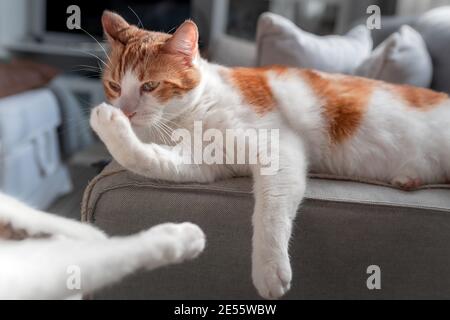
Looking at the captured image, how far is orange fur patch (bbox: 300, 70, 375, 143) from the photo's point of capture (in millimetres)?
1134

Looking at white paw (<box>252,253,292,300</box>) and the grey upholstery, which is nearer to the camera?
white paw (<box>252,253,292,300</box>)

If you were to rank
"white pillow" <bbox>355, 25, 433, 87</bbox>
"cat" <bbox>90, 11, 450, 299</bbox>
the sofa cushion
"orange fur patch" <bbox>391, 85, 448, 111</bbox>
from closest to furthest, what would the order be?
1. "cat" <bbox>90, 11, 450, 299</bbox>
2. "orange fur patch" <bbox>391, 85, 448, 111</bbox>
3. "white pillow" <bbox>355, 25, 433, 87</bbox>
4. the sofa cushion

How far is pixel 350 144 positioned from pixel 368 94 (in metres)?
0.14

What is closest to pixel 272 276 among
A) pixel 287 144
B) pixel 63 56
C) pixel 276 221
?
pixel 276 221

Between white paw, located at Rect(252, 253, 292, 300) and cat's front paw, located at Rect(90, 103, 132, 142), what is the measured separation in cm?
34

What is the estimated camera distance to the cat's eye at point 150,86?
1.01 meters

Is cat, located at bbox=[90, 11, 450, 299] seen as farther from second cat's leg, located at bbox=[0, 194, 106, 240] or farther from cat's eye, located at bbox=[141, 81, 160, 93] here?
second cat's leg, located at bbox=[0, 194, 106, 240]

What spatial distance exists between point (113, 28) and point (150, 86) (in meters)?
0.19

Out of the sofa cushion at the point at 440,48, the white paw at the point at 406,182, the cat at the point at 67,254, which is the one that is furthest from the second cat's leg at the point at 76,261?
the sofa cushion at the point at 440,48

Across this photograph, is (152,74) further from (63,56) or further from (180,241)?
(63,56)

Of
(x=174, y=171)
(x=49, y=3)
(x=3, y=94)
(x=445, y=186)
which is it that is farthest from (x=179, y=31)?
(x=49, y=3)

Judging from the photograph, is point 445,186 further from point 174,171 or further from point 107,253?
point 107,253

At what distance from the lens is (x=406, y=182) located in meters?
1.06
